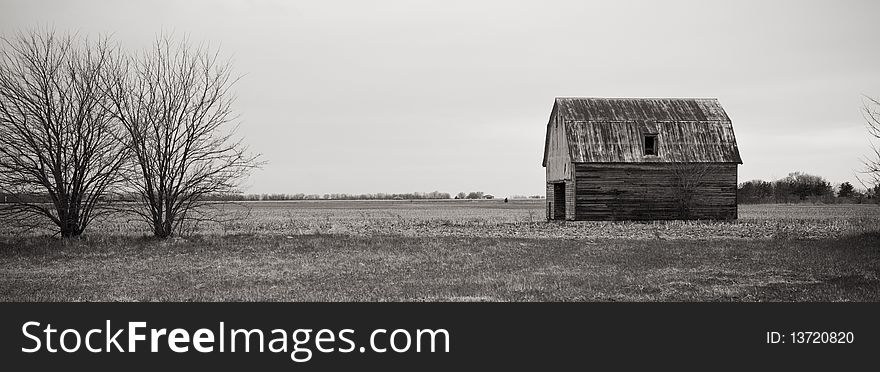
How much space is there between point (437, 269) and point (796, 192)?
110 meters

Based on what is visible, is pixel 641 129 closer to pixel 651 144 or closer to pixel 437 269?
pixel 651 144

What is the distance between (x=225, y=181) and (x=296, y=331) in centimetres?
2010

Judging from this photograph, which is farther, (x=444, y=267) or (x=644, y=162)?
(x=644, y=162)

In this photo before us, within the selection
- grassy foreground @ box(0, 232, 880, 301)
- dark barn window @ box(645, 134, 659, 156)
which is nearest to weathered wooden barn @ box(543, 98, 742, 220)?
dark barn window @ box(645, 134, 659, 156)

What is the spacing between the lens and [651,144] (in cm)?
4381

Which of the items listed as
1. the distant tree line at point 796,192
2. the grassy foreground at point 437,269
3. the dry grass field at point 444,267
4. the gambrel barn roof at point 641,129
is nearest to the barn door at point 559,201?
the gambrel barn roof at point 641,129

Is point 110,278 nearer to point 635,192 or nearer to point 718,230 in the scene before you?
point 718,230

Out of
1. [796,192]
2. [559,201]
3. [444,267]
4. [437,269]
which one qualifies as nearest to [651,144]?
[559,201]

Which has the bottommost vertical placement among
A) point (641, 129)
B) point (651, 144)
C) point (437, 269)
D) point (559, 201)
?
point (437, 269)

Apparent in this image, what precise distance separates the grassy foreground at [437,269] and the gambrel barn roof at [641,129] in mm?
16706

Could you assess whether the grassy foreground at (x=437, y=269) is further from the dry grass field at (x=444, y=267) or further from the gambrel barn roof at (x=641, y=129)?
the gambrel barn roof at (x=641, y=129)

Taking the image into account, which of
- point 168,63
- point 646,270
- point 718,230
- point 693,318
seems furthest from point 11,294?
point 718,230

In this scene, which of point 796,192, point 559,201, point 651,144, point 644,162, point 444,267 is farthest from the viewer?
point 796,192

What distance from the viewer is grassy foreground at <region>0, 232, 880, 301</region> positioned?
13.5 m
